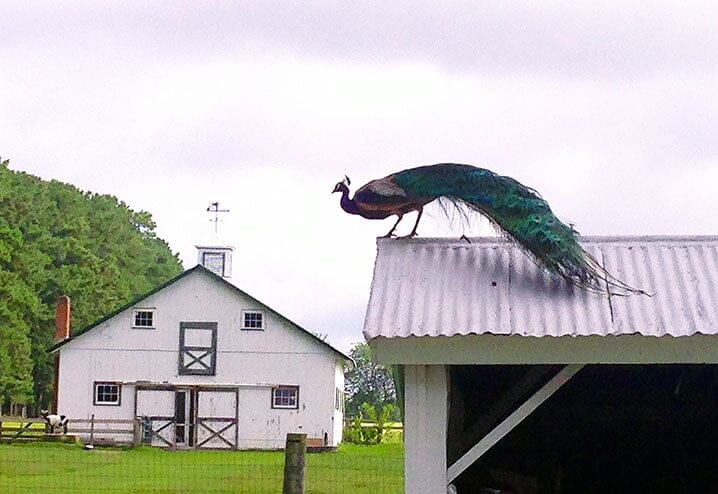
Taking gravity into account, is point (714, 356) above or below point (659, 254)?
below

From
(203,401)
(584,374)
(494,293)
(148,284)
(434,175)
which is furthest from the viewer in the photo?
(148,284)

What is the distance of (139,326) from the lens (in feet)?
121

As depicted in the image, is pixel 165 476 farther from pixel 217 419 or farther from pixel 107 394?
pixel 107 394

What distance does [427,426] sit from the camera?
24.7 feet

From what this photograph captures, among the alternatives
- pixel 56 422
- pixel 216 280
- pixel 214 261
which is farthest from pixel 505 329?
pixel 214 261

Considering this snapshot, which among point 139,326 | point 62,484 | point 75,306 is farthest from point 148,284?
point 62,484

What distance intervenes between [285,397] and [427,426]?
29264 mm

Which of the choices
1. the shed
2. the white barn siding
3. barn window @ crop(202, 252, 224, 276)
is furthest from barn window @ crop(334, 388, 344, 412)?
the shed

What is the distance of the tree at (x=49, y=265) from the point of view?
4909 centimetres

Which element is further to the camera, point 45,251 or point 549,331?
point 45,251

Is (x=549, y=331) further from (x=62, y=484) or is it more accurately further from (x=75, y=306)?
(x=75, y=306)

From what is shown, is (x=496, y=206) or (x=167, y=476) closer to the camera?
(x=496, y=206)

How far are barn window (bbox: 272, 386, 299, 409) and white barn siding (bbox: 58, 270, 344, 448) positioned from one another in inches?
5.7

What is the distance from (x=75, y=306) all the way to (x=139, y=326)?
765 inches
